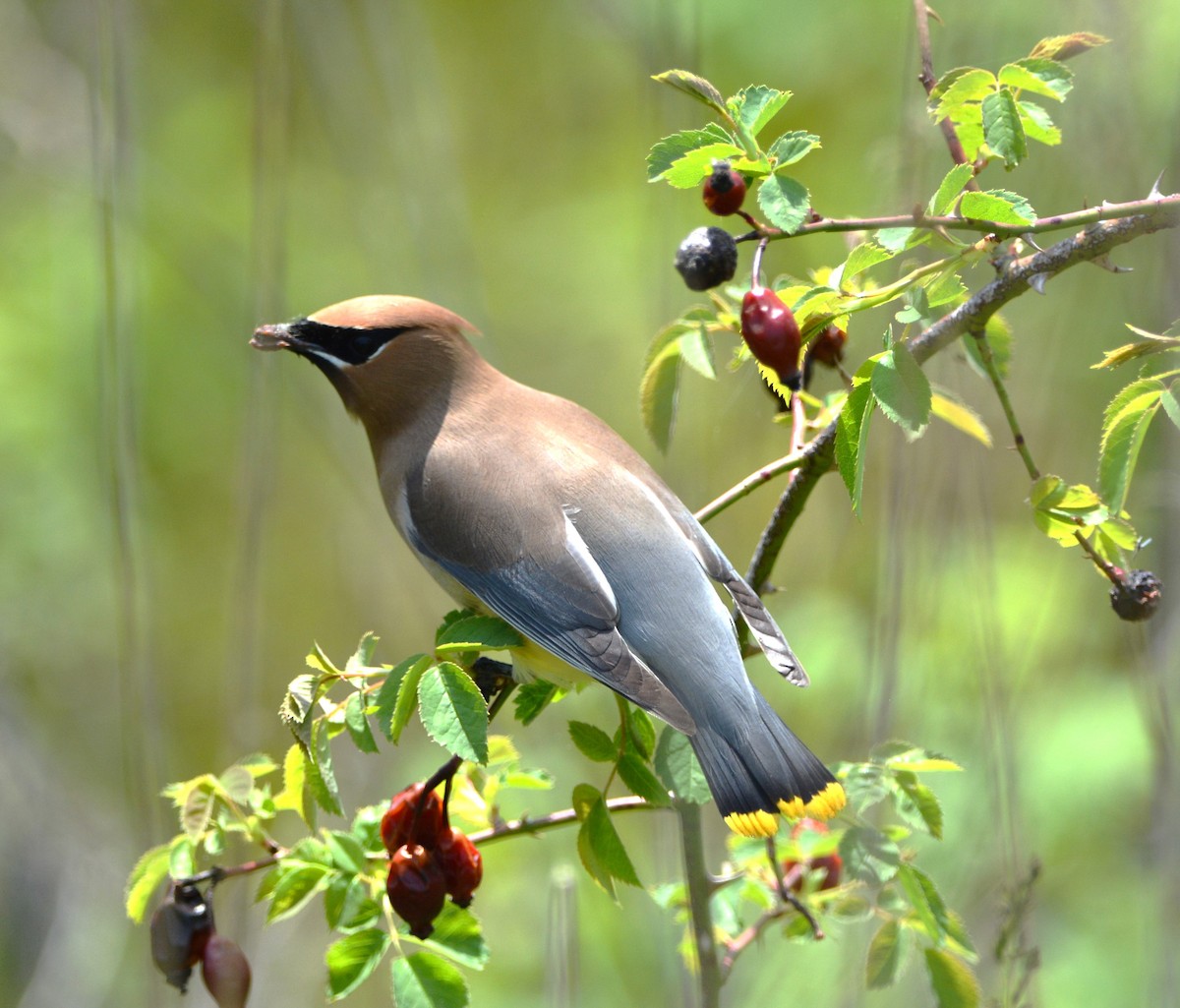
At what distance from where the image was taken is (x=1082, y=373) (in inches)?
145

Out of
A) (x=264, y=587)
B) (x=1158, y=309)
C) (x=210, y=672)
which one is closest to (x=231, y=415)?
(x=264, y=587)

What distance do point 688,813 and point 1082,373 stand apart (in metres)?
2.37

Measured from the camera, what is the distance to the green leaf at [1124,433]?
1.46 metres

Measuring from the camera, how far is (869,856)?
5.47 feet

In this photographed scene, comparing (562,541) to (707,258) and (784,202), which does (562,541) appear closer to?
(707,258)

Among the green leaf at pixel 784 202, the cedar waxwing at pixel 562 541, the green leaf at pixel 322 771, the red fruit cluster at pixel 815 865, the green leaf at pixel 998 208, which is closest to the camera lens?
the green leaf at pixel 998 208

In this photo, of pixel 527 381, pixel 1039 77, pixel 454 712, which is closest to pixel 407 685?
pixel 454 712

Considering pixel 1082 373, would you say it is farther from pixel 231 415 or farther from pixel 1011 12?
pixel 231 415

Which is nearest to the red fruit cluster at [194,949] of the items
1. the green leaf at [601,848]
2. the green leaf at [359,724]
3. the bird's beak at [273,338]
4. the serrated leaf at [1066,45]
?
the green leaf at [359,724]

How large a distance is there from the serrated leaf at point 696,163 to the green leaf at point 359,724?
668mm

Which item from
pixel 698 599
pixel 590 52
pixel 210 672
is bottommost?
pixel 210 672

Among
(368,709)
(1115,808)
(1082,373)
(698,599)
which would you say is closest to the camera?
(368,709)

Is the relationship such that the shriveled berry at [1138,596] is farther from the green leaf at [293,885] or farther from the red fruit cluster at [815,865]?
the green leaf at [293,885]

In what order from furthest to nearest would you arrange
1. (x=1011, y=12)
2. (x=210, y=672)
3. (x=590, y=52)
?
(x=210, y=672)
(x=590, y=52)
(x=1011, y=12)
